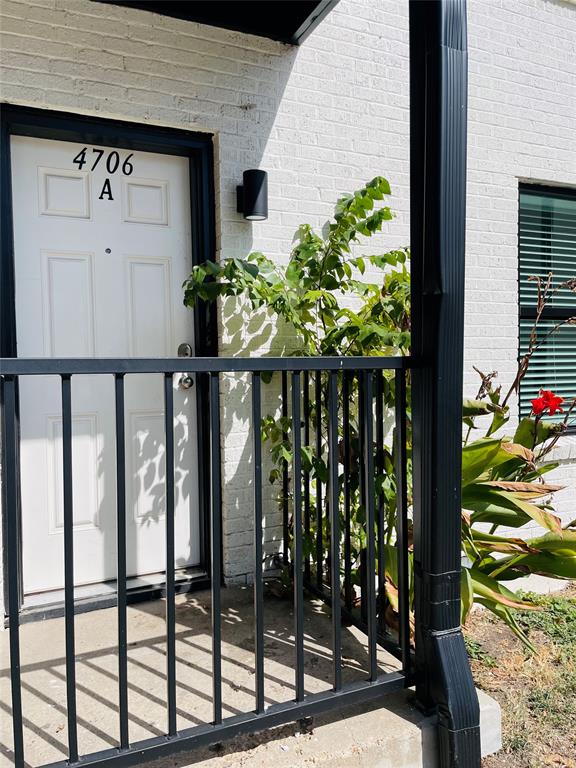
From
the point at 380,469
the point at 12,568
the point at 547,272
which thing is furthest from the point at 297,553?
the point at 547,272

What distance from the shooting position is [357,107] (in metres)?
2.88

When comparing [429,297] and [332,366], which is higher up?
[429,297]

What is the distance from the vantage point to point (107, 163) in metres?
2.49

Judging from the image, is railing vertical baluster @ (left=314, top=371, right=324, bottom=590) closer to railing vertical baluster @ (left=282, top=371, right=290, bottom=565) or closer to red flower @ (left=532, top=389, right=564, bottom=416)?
railing vertical baluster @ (left=282, top=371, right=290, bottom=565)

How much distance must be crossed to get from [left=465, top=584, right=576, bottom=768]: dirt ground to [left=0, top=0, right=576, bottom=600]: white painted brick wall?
102cm

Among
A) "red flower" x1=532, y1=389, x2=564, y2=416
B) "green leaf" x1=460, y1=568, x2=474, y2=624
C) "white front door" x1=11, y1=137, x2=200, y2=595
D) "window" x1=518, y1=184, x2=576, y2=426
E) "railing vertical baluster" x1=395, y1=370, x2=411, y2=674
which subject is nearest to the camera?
"railing vertical baluster" x1=395, y1=370, x2=411, y2=674

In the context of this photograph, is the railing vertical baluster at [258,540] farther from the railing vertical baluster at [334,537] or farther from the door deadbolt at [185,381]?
the door deadbolt at [185,381]

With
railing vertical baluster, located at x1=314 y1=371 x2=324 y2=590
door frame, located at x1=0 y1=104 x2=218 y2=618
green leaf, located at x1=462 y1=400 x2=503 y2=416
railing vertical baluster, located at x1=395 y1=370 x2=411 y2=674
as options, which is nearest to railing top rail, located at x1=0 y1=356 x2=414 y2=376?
railing vertical baluster, located at x1=395 y1=370 x2=411 y2=674

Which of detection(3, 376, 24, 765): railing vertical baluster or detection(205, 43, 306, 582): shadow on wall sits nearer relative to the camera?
detection(3, 376, 24, 765): railing vertical baluster

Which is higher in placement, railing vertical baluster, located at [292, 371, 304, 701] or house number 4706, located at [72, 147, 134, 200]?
house number 4706, located at [72, 147, 134, 200]

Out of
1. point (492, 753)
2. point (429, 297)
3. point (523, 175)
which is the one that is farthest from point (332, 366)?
point (523, 175)

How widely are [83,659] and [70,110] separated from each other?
6.74 ft

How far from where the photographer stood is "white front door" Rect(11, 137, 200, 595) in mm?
2383

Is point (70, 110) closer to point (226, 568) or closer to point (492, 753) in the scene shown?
point (226, 568)
